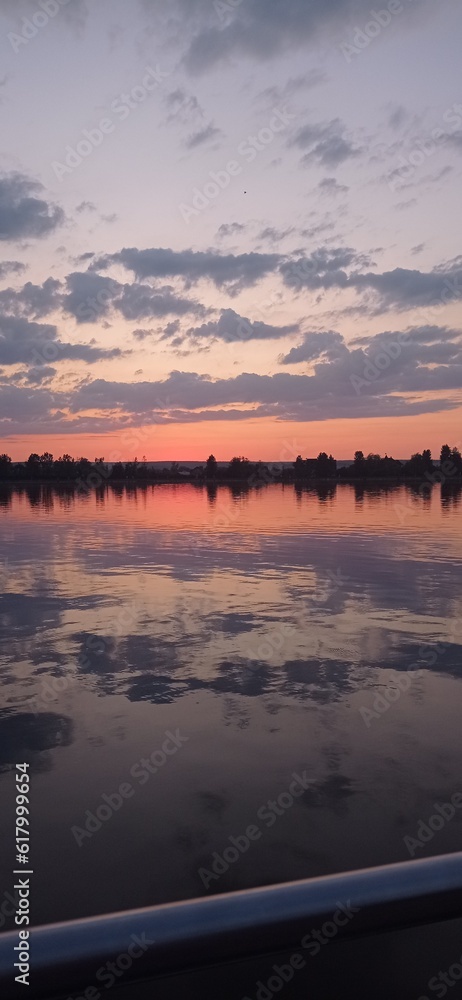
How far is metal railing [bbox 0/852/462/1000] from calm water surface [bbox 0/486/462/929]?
14.2 ft

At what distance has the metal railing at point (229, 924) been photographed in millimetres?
1062

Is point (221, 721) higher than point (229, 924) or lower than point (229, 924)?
lower

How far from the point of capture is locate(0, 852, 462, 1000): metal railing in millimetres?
1062

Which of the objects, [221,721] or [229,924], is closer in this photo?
[229,924]

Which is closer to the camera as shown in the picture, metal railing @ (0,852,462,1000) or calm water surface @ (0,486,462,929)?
metal railing @ (0,852,462,1000)

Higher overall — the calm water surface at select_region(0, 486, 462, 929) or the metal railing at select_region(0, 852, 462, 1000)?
the metal railing at select_region(0, 852, 462, 1000)

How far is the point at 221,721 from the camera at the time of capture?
27.4ft

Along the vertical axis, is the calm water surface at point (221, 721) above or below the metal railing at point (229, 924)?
below

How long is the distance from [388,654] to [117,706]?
4.49 meters

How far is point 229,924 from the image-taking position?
3.68 feet

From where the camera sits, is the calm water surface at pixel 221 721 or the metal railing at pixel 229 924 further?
the calm water surface at pixel 221 721

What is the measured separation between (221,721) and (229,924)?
7484 mm

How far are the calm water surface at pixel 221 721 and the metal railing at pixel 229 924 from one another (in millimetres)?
4340

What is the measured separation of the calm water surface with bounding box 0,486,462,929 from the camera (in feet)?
18.4
